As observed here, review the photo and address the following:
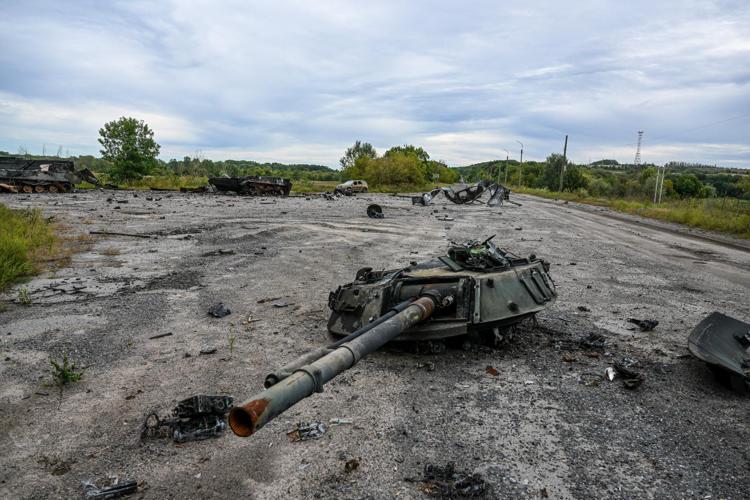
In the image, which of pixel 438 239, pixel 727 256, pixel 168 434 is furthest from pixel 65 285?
pixel 727 256

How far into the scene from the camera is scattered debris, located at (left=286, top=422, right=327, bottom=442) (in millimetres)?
4117

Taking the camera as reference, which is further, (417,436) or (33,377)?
(33,377)

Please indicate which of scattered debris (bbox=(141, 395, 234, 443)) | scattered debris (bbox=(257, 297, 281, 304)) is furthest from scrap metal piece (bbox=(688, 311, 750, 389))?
scattered debris (bbox=(257, 297, 281, 304))

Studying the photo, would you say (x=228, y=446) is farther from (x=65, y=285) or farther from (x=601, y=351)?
(x=65, y=285)

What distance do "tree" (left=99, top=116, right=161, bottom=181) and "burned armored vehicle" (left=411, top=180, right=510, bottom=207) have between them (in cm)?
3052

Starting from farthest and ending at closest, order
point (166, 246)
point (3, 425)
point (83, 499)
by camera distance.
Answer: point (166, 246) < point (3, 425) < point (83, 499)

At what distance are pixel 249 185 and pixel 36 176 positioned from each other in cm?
1291

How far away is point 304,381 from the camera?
2.66 m

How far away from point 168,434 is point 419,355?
2.85m

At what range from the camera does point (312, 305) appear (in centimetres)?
806

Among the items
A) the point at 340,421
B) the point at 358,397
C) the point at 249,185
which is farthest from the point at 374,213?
the point at 340,421

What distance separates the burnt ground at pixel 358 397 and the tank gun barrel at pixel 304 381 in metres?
0.97

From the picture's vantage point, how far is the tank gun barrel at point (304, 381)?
234 cm

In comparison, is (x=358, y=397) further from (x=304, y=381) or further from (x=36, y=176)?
(x=36, y=176)
